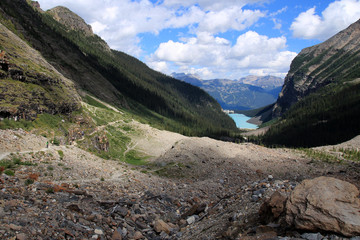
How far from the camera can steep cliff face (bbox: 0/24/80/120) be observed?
2772 centimetres

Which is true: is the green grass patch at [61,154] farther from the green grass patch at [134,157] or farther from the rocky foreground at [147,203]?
the green grass patch at [134,157]

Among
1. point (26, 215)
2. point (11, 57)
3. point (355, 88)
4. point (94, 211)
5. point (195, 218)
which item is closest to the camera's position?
point (26, 215)

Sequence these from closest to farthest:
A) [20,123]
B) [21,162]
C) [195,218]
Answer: [195,218] → [21,162] → [20,123]

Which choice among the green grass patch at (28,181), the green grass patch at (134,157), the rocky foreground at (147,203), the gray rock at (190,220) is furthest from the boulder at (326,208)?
the green grass patch at (134,157)

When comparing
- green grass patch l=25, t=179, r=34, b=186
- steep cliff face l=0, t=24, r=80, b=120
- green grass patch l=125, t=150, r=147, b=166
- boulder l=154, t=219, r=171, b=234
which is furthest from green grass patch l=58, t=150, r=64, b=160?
green grass patch l=125, t=150, r=147, b=166

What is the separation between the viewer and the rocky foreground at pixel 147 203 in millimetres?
9523

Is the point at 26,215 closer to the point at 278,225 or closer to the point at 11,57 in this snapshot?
the point at 278,225

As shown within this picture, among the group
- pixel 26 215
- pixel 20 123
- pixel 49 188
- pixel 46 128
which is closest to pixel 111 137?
pixel 46 128

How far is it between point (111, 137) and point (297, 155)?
44135mm

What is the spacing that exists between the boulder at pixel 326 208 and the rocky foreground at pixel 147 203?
0.03 meters

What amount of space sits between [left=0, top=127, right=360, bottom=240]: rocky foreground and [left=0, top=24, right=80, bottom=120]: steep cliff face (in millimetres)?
4658

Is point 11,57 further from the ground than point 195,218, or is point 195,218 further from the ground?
point 11,57

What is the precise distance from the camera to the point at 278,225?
415 inches

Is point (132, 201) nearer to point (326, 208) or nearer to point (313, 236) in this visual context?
point (313, 236)
